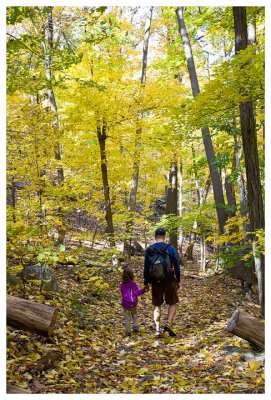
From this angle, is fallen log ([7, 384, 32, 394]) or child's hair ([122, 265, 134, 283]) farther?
child's hair ([122, 265, 134, 283])

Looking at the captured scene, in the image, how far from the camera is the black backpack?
4.02 m

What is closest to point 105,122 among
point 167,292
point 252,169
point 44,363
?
point 252,169

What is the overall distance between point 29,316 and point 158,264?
191cm

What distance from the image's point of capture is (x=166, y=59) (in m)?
9.61

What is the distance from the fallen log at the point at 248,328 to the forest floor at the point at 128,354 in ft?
0.60

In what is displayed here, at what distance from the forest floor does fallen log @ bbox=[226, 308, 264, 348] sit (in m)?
0.18

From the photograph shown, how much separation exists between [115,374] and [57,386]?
2.25ft

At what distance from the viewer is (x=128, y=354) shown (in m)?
A: 3.59

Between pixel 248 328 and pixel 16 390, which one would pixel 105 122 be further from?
pixel 16 390

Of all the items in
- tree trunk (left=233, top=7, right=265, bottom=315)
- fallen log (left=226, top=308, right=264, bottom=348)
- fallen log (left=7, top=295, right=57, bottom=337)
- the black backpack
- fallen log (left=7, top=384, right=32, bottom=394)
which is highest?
tree trunk (left=233, top=7, right=265, bottom=315)

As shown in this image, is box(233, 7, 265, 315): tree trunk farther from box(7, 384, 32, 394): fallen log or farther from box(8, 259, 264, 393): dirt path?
box(7, 384, 32, 394): fallen log

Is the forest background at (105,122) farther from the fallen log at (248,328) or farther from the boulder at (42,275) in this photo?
the fallen log at (248,328)

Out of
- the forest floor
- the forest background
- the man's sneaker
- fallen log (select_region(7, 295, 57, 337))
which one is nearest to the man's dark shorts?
the man's sneaker
